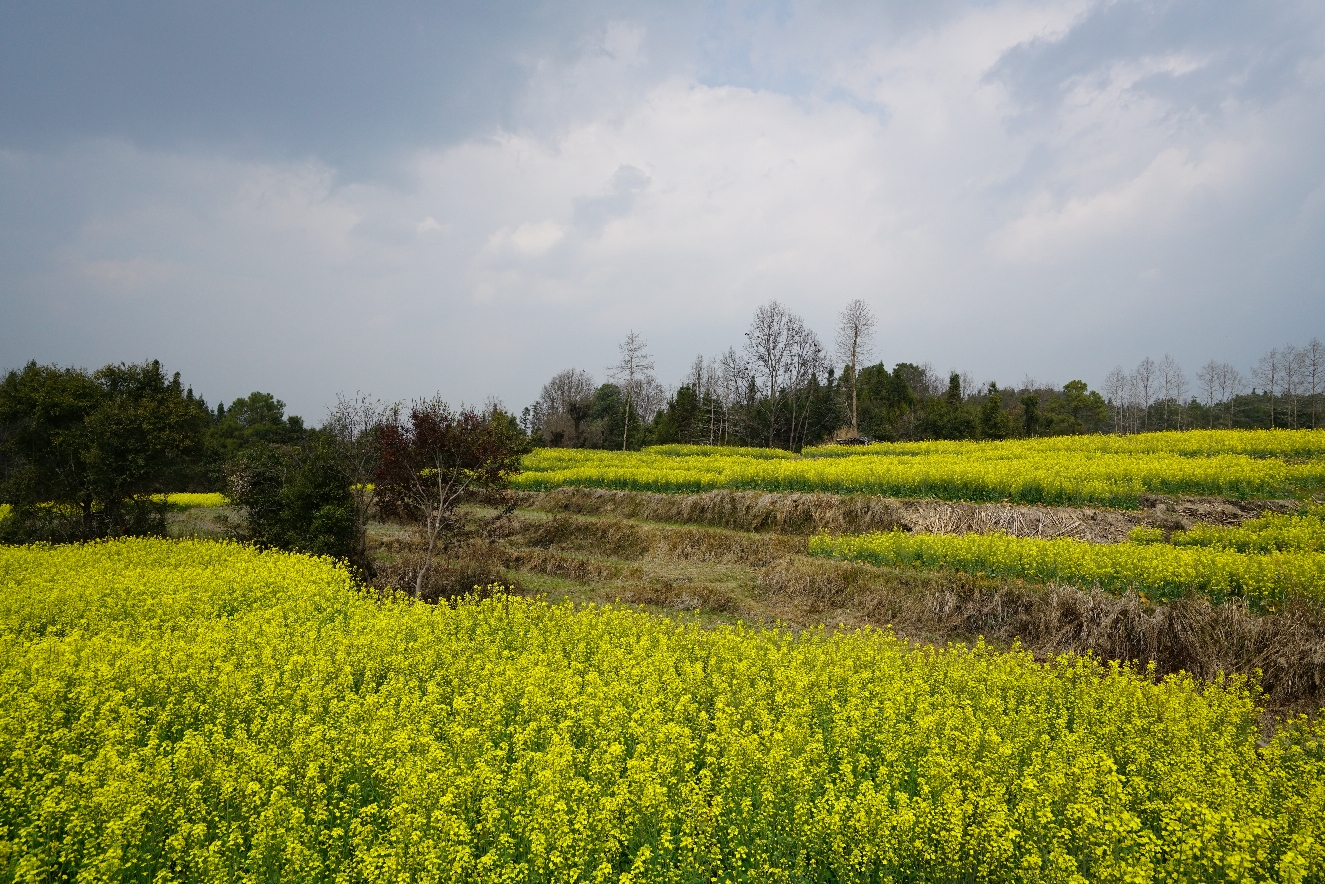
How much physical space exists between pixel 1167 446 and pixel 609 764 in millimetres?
25239

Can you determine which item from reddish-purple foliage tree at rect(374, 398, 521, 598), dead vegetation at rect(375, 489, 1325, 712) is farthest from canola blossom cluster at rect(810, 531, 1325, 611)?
reddish-purple foliage tree at rect(374, 398, 521, 598)

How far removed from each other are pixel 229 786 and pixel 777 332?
49.1 m

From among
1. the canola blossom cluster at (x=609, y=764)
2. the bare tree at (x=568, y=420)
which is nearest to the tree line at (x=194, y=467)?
the canola blossom cluster at (x=609, y=764)

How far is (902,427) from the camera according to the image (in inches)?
1885

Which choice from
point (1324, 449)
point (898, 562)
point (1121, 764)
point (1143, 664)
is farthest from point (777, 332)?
point (1121, 764)

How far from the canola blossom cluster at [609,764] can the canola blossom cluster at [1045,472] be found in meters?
9.79

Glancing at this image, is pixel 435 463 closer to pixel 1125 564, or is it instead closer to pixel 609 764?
pixel 609 764

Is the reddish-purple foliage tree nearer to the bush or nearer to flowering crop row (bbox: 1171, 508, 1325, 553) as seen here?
the bush

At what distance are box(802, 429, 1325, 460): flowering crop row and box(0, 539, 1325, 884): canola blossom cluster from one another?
652 inches

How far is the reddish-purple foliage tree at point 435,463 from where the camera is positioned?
14172mm

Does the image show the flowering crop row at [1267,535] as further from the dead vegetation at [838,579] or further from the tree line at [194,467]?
the tree line at [194,467]

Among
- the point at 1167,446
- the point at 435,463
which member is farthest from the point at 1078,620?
the point at 1167,446

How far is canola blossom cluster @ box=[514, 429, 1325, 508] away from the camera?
52.7 feet

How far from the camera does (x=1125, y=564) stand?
37.0 ft
